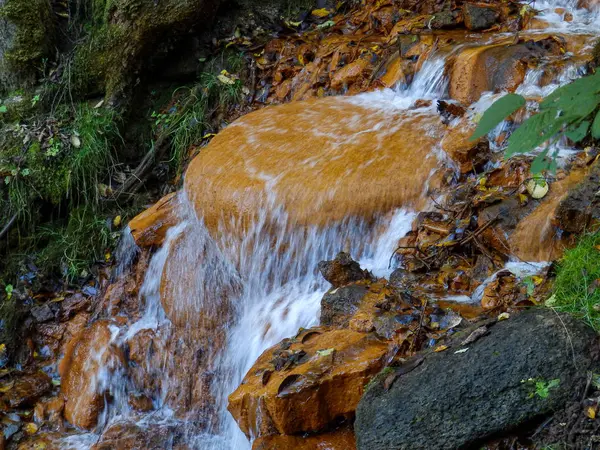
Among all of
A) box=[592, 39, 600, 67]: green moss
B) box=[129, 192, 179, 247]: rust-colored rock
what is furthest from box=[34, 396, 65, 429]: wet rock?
box=[592, 39, 600, 67]: green moss

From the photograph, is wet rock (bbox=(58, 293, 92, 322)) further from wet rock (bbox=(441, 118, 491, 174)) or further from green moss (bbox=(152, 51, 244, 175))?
wet rock (bbox=(441, 118, 491, 174))

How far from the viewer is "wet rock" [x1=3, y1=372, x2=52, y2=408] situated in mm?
5289

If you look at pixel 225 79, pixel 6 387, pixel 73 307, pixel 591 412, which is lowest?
pixel 6 387

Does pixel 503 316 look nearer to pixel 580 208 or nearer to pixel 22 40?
pixel 580 208

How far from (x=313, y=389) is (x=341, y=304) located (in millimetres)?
694

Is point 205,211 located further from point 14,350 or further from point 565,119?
point 565,119

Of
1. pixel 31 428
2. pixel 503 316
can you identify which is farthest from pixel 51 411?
pixel 503 316

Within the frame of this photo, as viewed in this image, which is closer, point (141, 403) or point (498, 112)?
point (498, 112)

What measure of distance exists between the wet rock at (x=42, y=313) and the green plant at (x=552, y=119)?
186 inches

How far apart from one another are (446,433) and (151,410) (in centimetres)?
283

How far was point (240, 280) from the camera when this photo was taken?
16.0 feet

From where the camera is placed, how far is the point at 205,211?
4.96 m

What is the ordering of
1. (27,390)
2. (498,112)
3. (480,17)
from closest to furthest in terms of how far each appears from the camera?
1. (498,112)
2. (27,390)
3. (480,17)

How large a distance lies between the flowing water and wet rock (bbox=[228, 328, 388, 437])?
0.58 m
